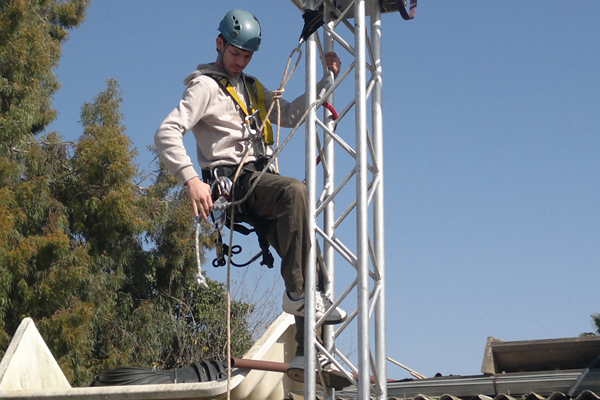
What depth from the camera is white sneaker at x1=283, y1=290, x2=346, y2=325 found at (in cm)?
432

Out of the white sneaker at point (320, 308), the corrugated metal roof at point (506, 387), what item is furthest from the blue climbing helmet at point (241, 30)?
the corrugated metal roof at point (506, 387)

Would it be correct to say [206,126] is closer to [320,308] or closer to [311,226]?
[311,226]

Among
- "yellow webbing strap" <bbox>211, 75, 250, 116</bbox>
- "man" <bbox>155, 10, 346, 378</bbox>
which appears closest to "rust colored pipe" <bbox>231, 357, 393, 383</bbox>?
"man" <bbox>155, 10, 346, 378</bbox>

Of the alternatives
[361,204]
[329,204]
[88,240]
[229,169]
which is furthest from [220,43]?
[88,240]

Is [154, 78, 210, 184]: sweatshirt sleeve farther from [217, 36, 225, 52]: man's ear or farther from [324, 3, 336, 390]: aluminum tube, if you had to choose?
[324, 3, 336, 390]: aluminum tube

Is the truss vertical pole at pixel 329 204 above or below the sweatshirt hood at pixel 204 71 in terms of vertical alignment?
below

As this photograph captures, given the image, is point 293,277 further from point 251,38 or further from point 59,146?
point 59,146

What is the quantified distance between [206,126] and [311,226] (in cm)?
84

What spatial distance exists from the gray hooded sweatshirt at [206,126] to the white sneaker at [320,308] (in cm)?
84

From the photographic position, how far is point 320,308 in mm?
4340

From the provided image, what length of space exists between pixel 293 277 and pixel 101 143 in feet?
33.2

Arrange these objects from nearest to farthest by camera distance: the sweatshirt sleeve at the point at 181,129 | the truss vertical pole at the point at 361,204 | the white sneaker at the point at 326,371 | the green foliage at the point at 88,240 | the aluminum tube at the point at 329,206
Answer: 1. the truss vertical pole at the point at 361,204
2. the sweatshirt sleeve at the point at 181,129
3. the white sneaker at the point at 326,371
4. the aluminum tube at the point at 329,206
5. the green foliage at the point at 88,240

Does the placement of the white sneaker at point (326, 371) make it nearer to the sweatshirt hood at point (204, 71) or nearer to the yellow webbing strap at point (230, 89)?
the yellow webbing strap at point (230, 89)

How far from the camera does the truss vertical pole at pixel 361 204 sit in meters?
3.98
